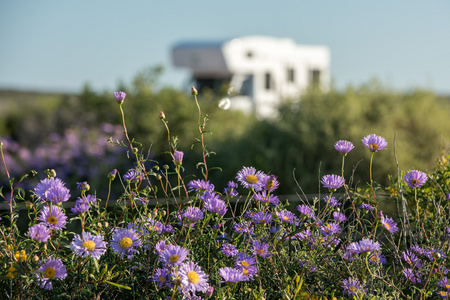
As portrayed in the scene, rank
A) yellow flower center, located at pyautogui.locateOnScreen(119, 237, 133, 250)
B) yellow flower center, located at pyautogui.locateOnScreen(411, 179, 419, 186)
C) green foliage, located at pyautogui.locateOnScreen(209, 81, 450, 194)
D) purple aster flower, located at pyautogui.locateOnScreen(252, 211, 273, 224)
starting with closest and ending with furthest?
yellow flower center, located at pyautogui.locateOnScreen(119, 237, 133, 250), purple aster flower, located at pyautogui.locateOnScreen(252, 211, 273, 224), yellow flower center, located at pyautogui.locateOnScreen(411, 179, 419, 186), green foliage, located at pyautogui.locateOnScreen(209, 81, 450, 194)

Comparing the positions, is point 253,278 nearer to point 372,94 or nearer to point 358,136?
point 358,136

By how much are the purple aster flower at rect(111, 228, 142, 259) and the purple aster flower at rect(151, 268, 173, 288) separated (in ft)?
0.28

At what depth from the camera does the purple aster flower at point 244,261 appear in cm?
169

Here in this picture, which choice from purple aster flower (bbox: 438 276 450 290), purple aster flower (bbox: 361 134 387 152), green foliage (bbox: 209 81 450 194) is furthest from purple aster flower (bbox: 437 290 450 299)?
green foliage (bbox: 209 81 450 194)

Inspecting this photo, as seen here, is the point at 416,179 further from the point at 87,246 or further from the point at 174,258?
the point at 87,246

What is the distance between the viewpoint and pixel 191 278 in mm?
1515

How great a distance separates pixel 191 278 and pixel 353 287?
51 centimetres

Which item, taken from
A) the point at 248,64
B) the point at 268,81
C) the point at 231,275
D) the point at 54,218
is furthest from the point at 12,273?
the point at 268,81

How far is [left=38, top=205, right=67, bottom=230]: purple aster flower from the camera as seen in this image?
1.61m

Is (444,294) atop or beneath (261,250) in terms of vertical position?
beneath

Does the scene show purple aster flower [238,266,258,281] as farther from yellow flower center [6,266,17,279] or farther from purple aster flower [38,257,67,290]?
yellow flower center [6,266,17,279]

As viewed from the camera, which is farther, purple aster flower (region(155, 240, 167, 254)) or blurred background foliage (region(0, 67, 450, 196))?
blurred background foliage (region(0, 67, 450, 196))

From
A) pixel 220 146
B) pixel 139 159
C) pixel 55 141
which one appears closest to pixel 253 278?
pixel 139 159

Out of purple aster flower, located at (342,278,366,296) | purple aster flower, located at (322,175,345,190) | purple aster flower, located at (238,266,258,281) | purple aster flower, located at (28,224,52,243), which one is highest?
purple aster flower, located at (28,224,52,243)
